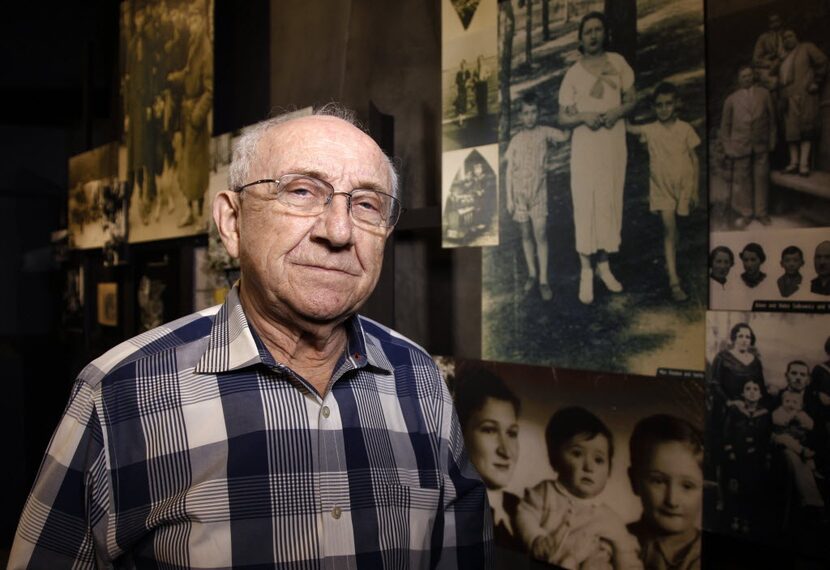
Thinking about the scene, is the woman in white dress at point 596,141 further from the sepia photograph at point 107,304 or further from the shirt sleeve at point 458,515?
the sepia photograph at point 107,304

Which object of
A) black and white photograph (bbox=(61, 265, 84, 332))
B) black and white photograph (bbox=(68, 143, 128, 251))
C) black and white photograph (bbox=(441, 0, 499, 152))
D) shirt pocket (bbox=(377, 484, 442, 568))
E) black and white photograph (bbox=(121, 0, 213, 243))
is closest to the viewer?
shirt pocket (bbox=(377, 484, 442, 568))

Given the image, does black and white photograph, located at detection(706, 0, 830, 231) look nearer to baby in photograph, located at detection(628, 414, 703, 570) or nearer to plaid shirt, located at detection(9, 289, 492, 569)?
baby in photograph, located at detection(628, 414, 703, 570)

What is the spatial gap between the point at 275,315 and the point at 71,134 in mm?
2834

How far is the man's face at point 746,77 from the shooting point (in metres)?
1.12

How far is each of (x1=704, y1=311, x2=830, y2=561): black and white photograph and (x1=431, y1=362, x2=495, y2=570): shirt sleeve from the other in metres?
0.37

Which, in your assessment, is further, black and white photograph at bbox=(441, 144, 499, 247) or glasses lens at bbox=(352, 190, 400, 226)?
black and white photograph at bbox=(441, 144, 499, 247)

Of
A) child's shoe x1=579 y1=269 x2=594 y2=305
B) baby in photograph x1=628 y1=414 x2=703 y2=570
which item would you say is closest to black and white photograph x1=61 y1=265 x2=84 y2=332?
child's shoe x1=579 y1=269 x2=594 y2=305

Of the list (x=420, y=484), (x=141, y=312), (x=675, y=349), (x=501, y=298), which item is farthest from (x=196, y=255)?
(x=675, y=349)

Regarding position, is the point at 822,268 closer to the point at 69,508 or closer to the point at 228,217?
the point at 228,217

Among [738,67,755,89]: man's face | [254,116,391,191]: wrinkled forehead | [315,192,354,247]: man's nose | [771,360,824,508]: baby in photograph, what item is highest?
[738,67,755,89]: man's face

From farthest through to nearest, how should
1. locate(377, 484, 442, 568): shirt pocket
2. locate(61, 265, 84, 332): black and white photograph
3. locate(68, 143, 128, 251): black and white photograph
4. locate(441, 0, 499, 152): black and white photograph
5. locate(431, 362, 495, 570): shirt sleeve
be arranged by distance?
locate(61, 265, 84, 332): black and white photograph → locate(68, 143, 128, 251): black and white photograph → locate(441, 0, 499, 152): black and white photograph → locate(431, 362, 495, 570): shirt sleeve → locate(377, 484, 442, 568): shirt pocket

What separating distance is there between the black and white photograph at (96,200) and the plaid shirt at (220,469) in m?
1.99

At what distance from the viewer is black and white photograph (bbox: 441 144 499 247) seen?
1.53 metres

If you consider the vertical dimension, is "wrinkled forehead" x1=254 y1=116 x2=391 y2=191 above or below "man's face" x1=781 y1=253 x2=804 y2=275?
above
